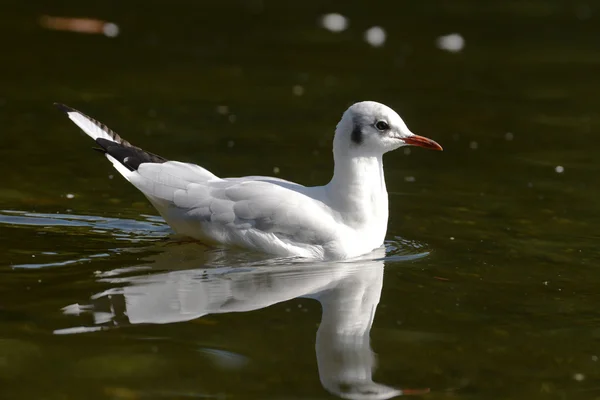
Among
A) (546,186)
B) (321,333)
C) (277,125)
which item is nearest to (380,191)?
(321,333)

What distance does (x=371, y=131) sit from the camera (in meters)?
8.10

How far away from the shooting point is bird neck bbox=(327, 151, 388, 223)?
8047 mm

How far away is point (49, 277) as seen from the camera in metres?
7.18

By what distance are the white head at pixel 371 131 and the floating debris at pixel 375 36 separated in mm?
9717

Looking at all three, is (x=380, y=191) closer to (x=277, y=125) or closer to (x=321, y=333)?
(x=321, y=333)

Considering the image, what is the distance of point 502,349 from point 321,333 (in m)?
0.97

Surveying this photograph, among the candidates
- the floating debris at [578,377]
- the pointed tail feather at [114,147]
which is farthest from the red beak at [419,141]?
the floating debris at [578,377]

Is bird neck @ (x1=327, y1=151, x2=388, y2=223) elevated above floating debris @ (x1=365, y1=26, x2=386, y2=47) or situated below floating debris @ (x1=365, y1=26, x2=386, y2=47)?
below

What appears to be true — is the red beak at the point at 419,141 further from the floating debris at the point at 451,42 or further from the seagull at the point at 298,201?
the floating debris at the point at 451,42

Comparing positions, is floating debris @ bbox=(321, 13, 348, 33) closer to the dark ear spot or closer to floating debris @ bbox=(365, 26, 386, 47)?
floating debris @ bbox=(365, 26, 386, 47)

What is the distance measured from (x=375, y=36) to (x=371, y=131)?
10518 mm

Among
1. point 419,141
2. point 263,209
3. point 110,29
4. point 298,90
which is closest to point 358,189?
point 419,141

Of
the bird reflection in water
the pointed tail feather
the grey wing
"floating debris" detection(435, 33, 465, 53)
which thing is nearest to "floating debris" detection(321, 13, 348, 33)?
"floating debris" detection(435, 33, 465, 53)

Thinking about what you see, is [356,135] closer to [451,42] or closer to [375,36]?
[451,42]
